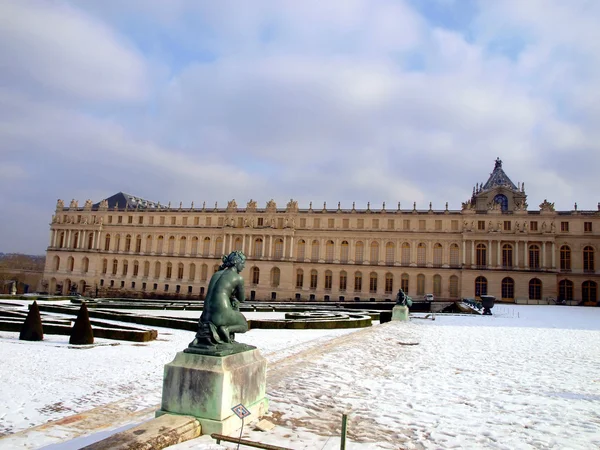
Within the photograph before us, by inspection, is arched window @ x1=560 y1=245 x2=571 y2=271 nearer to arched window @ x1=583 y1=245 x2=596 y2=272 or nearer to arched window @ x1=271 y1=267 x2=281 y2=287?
arched window @ x1=583 y1=245 x2=596 y2=272

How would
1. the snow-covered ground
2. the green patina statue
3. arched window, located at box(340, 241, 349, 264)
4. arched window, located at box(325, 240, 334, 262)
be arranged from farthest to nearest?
arched window, located at box(325, 240, 334, 262)
arched window, located at box(340, 241, 349, 264)
the snow-covered ground
the green patina statue

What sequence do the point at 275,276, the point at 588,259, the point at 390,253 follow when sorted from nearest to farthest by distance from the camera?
the point at 588,259 < the point at 390,253 < the point at 275,276

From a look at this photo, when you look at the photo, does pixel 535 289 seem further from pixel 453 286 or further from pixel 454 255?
pixel 454 255

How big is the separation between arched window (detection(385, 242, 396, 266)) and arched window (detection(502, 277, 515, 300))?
1413 centimetres

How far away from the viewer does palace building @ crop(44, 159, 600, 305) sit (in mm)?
58094

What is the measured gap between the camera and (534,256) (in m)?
58.5

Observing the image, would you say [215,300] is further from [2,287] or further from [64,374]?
[2,287]

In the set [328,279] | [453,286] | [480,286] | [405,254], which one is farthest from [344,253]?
[480,286]

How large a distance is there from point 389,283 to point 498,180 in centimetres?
2416

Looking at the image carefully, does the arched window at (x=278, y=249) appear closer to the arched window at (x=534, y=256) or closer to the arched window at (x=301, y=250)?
the arched window at (x=301, y=250)

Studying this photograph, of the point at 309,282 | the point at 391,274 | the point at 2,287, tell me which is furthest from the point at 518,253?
the point at 2,287

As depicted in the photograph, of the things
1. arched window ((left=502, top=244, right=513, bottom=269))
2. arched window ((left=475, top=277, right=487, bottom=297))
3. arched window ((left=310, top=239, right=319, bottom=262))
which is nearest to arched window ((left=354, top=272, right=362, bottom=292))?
arched window ((left=310, top=239, right=319, bottom=262))

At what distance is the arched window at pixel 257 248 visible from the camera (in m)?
69.2

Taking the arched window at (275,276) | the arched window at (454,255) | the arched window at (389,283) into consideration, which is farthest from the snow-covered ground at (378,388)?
the arched window at (275,276)
